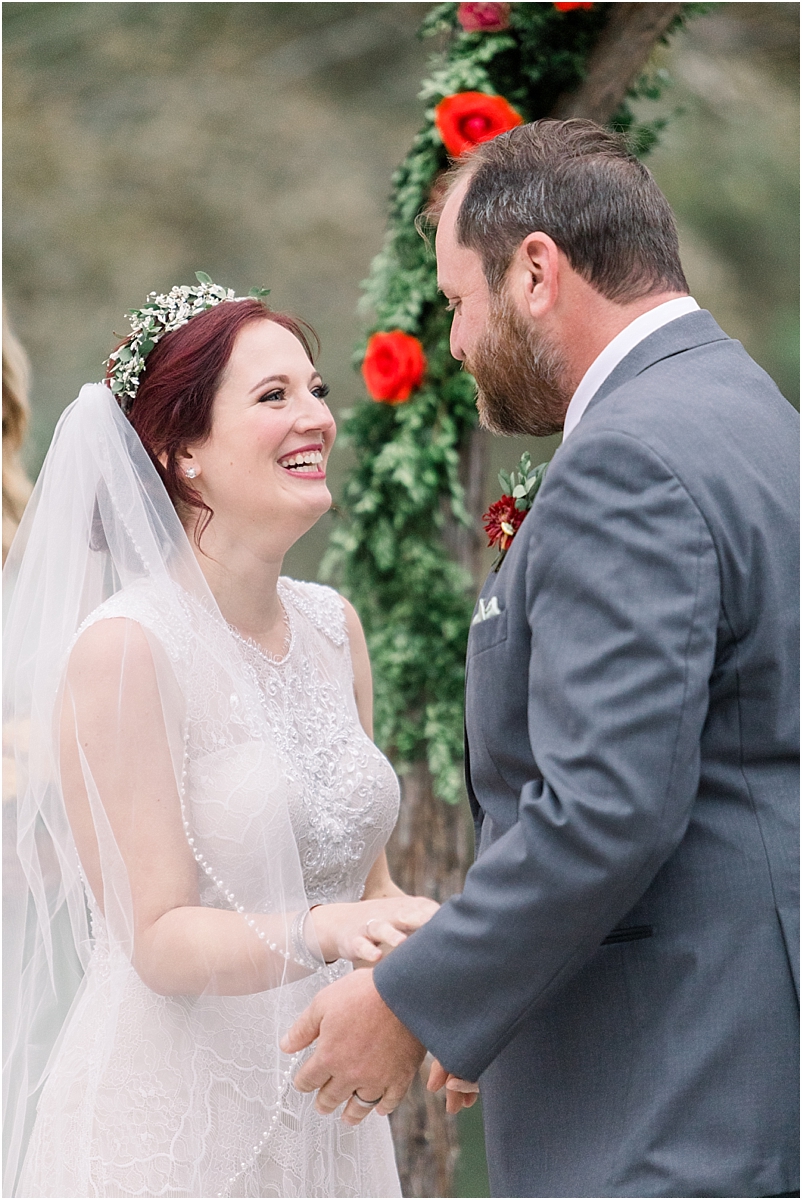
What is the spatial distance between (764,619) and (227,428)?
4.04 ft

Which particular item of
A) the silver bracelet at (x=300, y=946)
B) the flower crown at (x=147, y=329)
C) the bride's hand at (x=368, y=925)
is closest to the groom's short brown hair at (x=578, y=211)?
the flower crown at (x=147, y=329)

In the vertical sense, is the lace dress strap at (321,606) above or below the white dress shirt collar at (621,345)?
below

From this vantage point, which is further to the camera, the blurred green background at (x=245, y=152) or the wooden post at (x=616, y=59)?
the blurred green background at (x=245, y=152)

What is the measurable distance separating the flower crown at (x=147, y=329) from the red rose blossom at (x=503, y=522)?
76 centimetres

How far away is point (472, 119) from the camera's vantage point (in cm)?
307

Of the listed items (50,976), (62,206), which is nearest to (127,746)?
(50,976)

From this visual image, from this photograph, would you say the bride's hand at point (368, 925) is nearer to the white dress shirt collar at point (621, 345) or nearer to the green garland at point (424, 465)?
the white dress shirt collar at point (621, 345)

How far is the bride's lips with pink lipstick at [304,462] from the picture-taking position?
2.38 m

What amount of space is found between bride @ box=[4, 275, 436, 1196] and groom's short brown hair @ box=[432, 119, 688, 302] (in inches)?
26.6

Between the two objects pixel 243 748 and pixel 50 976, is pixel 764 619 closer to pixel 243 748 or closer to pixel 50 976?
pixel 243 748

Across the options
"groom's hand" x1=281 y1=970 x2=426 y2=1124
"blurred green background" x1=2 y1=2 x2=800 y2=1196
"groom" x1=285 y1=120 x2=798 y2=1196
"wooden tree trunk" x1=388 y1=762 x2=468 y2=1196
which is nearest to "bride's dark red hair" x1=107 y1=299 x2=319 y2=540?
"groom" x1=285 y1=120 x2=798 y2=1196

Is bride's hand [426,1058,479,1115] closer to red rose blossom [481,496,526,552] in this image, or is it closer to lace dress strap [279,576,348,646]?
red rose blossom [481,496,526,552]

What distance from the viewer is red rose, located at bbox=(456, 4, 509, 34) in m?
3.17

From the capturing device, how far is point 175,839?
2.01m
